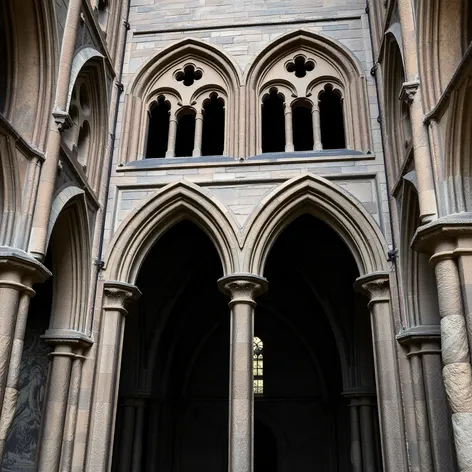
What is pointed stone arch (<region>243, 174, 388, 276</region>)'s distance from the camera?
963cm

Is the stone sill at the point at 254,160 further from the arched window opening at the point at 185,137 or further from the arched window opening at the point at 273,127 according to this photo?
the arched window opening at the point at 185,137

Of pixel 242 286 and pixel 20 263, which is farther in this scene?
pixel 242 286

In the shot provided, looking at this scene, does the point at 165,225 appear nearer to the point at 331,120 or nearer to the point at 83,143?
the point at 83,143

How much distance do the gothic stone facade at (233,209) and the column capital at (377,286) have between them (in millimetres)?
23

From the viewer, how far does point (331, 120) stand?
1390cm

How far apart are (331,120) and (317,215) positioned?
4484 millimetres

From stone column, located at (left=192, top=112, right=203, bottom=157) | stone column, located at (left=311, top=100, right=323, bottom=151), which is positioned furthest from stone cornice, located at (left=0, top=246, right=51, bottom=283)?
stone column, located at (left=311, top=100, right=323, bottom=151)

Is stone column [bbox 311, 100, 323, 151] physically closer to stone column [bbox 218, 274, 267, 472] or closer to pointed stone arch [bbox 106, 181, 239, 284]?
pointed stone arch [bbox 106, 181, 239, 284]

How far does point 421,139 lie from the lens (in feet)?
24.8

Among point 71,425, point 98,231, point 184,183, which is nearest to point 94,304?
point 98,231

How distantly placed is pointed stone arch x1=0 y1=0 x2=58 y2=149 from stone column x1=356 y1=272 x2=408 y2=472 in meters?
5.62

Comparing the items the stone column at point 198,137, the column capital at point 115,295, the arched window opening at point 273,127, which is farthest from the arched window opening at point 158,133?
the column capital at point 115,295

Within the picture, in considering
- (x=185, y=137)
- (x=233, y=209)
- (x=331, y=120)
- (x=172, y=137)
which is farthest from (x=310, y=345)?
(x=172, y=137)

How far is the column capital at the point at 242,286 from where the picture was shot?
9.50 m
